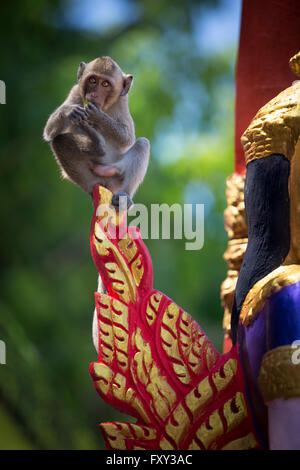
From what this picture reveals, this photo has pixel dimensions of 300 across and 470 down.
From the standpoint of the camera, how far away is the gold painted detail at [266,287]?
170 cm

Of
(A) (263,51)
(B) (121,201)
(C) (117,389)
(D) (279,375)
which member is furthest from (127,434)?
(A) (263,51)

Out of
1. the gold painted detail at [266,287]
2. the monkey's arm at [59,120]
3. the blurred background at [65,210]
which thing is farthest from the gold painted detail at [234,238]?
the blurred background at [65,210]

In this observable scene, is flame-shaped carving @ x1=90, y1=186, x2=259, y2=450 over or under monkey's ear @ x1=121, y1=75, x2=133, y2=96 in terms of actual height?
under

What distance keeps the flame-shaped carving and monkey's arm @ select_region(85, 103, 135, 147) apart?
0.19 m

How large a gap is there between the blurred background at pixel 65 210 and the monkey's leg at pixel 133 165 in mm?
3962

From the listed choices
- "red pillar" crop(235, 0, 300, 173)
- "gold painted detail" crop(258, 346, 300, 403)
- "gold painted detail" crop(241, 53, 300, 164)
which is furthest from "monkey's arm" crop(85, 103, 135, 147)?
"gold painted detail" crop(258, 346, 300, 403)

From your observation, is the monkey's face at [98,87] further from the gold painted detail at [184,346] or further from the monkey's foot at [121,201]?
the gold painted detail at [184,346]

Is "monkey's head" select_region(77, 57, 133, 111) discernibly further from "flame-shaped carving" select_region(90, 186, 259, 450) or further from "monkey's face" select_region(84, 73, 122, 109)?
"flame-shaped carving" select_region(90, 186, 259, 450)

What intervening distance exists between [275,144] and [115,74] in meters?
0.56

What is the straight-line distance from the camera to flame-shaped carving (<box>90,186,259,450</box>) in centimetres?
177

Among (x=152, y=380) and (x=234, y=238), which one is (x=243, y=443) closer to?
(x=152, y=380)

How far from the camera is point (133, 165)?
6.77ft

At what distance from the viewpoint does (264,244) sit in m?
1.83
